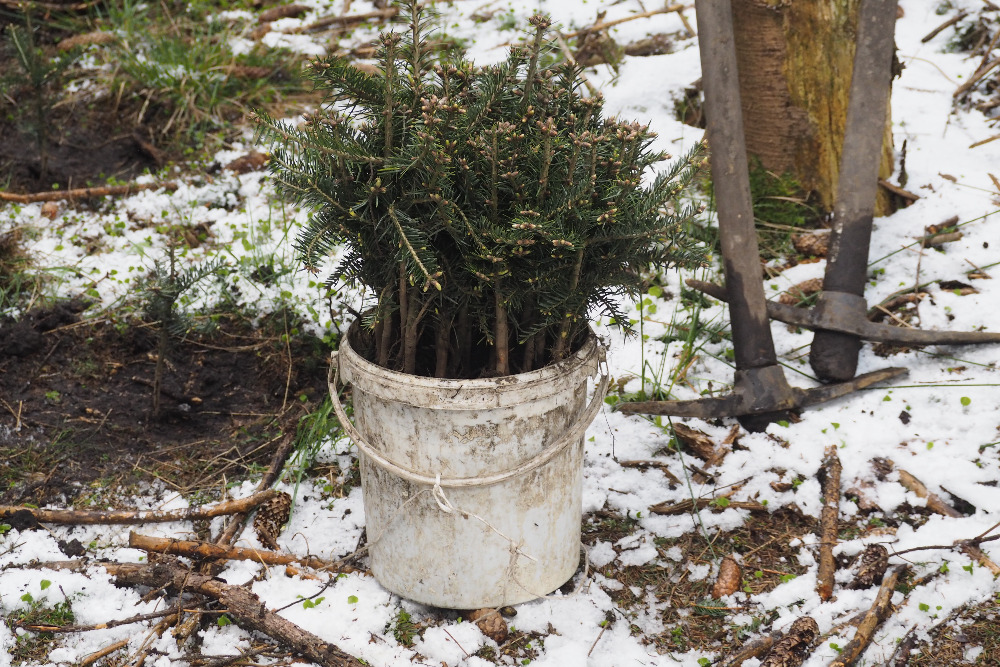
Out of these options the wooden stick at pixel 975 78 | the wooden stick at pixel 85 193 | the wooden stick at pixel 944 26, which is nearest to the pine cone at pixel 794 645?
the wooden stick at pixel 975 78

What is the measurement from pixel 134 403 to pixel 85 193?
4.56 feet

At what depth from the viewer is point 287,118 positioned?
4.21 metres

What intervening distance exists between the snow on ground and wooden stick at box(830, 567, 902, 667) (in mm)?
32

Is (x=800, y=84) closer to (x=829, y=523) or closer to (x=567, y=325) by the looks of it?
(x=829, y=523)

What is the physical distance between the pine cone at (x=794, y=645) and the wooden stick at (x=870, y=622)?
0.07 metres

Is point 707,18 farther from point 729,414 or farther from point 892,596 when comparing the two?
point 892,596

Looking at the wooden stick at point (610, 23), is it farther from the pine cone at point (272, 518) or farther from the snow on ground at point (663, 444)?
the pine cone at point (272, 518)

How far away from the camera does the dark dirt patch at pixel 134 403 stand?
263 cm

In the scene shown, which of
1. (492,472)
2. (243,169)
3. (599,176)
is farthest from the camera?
(243,169)

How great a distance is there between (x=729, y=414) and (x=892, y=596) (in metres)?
0.71

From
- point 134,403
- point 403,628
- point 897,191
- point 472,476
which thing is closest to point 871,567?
point 472,476

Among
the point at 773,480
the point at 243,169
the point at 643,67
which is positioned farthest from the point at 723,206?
the point at 243,169

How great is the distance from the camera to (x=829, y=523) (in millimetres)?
2312

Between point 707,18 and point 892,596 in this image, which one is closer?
point 892,596
